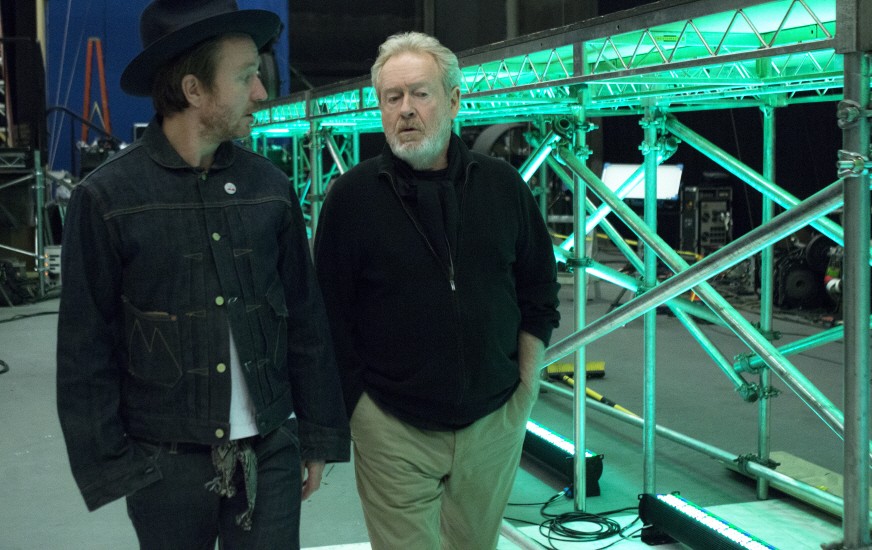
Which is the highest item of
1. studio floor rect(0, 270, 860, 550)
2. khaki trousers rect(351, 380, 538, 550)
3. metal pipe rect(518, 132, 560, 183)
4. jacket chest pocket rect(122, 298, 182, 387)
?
metal pipe rect(518, 132, 560, 183)

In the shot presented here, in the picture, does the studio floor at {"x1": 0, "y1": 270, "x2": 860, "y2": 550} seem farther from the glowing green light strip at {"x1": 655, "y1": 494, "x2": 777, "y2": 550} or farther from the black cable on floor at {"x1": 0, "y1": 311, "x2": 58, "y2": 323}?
the black cable on floor at {"x1": 0, "y1": 311, "x2": 58, "y2": 323}

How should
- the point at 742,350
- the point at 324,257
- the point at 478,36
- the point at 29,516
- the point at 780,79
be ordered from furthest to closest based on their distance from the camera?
the point at 478,36 < the point at 742,350 < the point at 29,516 < the point at 780,79 < the point at 324,257

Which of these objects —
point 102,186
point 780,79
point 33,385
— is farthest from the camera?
point 33,385

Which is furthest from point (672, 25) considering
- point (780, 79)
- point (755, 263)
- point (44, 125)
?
point (44, 125)

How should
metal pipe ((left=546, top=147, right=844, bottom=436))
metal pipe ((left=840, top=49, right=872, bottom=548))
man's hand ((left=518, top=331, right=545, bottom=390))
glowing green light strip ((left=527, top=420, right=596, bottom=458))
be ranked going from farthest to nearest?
glowing green light strip ((left=527, top=420, right=596, bottom=458))
man's hand ((left=518, top=331, right=545, bottom=390))
metal pipe ((left=546, top=147, right=844, bottom=436))
metal pipe ((left=840, top=49, right=872, bottom=548))

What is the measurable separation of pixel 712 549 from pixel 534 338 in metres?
1.68

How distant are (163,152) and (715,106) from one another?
4.08m

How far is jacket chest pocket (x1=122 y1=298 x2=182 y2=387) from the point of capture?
84.7 inches

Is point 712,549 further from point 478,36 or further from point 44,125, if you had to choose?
point 478,36

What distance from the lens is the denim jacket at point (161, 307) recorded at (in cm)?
209

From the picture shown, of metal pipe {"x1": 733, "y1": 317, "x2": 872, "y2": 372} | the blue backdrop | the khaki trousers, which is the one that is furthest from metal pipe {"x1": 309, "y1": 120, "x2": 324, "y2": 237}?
the blue backdrop

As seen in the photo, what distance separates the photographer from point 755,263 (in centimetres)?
1260

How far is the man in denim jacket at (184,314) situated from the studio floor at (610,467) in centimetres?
239

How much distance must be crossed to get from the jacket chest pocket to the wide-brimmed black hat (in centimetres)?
55
